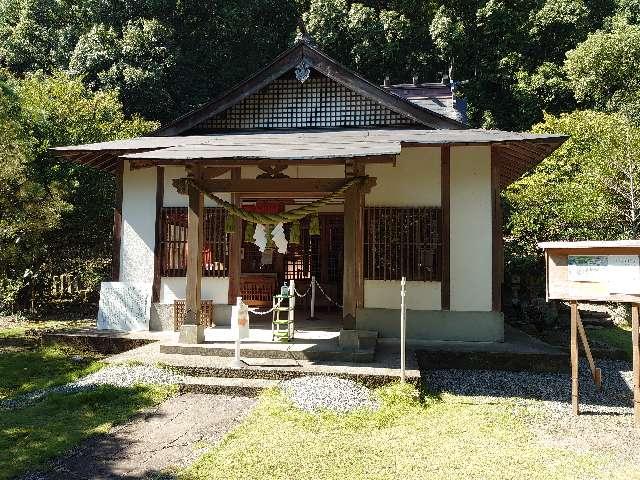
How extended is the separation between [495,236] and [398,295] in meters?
2.23

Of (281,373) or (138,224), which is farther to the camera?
(138,224)

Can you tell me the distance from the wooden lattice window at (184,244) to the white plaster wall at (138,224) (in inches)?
12.1

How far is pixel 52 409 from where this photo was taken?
6.11 metres

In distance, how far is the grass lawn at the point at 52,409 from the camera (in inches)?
193

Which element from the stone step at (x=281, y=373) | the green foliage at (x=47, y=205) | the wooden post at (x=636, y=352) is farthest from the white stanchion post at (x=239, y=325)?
the wooden post at (x=636, y=352)

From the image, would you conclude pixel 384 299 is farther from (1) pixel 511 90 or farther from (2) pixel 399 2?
(2) pixel 399 2

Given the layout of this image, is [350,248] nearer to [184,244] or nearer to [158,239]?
[184,244]

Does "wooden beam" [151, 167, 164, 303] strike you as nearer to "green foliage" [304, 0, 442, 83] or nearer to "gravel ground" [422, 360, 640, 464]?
"gravel ground" [422, 360, 640, 464]

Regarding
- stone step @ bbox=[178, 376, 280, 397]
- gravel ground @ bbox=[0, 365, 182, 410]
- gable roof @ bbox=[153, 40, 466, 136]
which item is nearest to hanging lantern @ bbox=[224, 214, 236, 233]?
gable roof @ bbox=[153, 40, 466, 136]

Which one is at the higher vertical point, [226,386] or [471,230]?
[471,230]

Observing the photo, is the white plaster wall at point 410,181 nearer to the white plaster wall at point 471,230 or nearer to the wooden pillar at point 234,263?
the white plaster wall at point 471,230

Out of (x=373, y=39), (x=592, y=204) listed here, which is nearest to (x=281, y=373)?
(x=592, y=204)

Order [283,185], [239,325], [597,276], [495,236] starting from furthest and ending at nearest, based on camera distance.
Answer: [495,236] → [283,185] → [239,325] → [597,276]

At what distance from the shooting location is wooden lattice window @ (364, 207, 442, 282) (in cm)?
937
